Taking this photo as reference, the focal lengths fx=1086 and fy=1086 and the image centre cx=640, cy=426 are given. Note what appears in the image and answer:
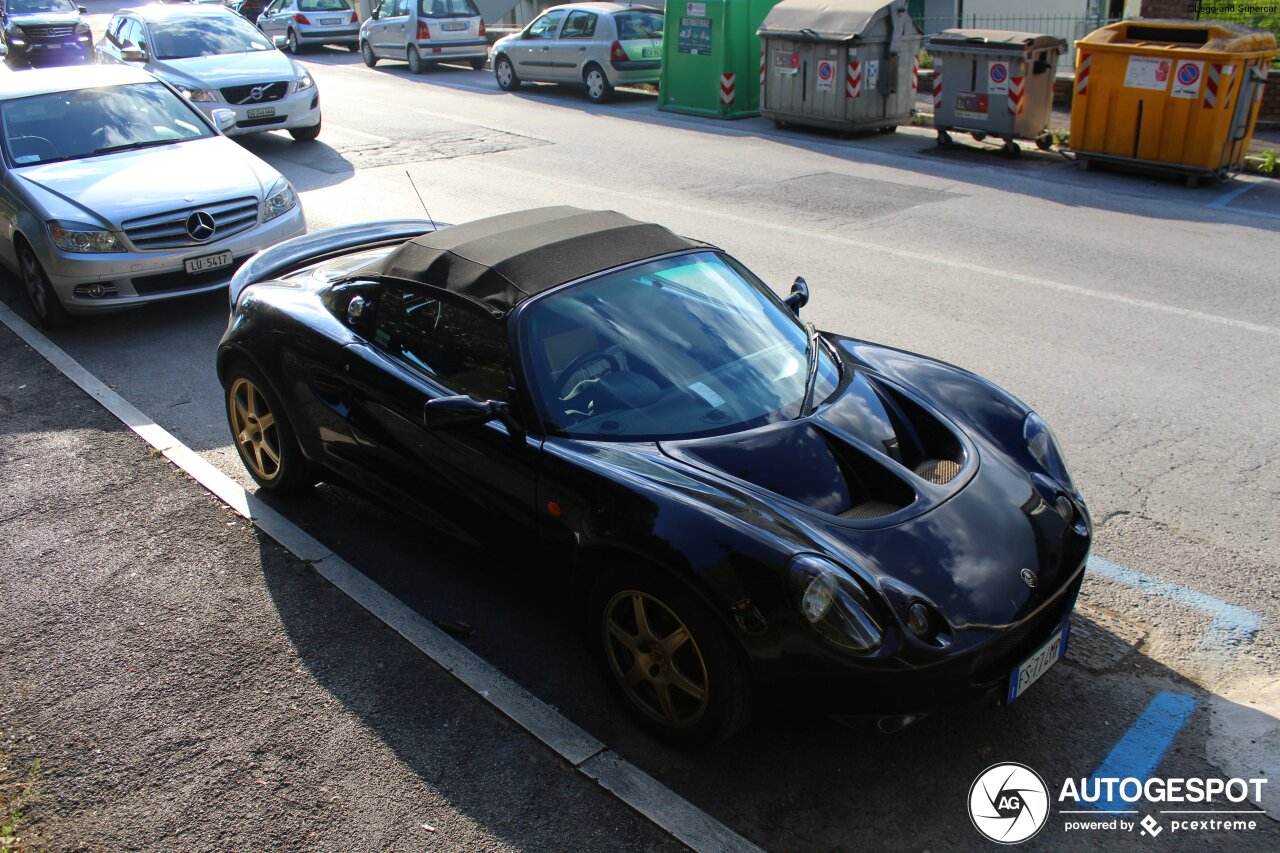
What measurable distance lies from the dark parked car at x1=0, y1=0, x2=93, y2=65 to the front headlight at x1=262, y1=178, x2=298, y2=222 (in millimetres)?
20938

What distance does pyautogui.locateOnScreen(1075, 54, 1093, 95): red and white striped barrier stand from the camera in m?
12.9

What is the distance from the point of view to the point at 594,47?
19562mm

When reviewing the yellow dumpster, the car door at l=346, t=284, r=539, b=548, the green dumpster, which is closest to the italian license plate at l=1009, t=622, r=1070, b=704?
the car door at l=346, t=284, r=539, b=548

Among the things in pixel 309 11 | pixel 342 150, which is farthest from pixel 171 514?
pixel 309 11

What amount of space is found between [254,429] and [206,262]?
3229 millimetres

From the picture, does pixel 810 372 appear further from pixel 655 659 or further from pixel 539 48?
pixel 539 48

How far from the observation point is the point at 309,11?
27.9 metres

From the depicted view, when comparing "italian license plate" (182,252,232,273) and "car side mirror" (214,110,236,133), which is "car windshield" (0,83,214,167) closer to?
"car side mirror" (214,110,236,133)

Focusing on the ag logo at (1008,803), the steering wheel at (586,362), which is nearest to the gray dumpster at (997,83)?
the steering wheel at (586,362)

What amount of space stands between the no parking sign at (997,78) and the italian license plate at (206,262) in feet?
33.4

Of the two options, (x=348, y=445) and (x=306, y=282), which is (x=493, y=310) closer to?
Answer: (x=348, y=445)

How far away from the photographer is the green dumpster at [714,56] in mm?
17672

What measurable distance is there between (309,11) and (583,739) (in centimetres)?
2813

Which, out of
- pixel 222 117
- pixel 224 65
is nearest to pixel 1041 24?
pixel 224 65
